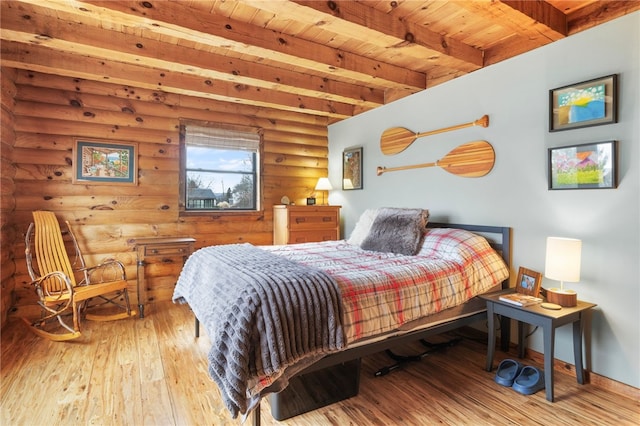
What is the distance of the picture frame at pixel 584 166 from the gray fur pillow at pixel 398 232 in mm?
1014

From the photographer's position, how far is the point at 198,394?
80.1 inches

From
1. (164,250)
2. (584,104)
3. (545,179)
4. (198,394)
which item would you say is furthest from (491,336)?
(164,250)

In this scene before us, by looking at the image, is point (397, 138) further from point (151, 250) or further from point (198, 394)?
point (198, 394)

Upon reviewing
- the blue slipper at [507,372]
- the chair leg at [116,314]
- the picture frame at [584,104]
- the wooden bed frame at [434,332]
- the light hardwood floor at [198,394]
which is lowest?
the light hardwood floor at [198,394]

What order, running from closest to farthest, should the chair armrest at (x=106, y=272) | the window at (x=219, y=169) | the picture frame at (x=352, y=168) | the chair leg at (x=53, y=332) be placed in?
the chair leg at (x=53, y=332) → the chair armrest at (x=106, y=272) → the window at (x=219, y=169) → the picture frame at (x=352, y=168)

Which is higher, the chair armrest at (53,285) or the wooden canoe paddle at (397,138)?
the wooden canoe paddle at (397,138)

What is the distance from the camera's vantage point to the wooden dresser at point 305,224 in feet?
13.8

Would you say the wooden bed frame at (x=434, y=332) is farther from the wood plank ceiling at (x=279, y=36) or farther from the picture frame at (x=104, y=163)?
the picture frame at (x=104, y=163)

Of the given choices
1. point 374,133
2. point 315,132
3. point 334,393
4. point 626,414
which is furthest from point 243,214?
point 626,414

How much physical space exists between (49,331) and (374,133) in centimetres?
397

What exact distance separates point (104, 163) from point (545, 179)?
4.21 meters

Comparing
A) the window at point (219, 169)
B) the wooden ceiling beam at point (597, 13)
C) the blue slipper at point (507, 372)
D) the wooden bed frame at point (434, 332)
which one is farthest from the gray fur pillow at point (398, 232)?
the window at point (219, 169)

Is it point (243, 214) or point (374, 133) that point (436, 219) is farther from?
point (243, 214)

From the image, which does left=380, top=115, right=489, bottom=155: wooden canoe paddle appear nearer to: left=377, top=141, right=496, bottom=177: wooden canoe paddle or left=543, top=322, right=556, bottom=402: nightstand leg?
left=377, top=141, right=496, bottom=177: wooden canoe paddle
